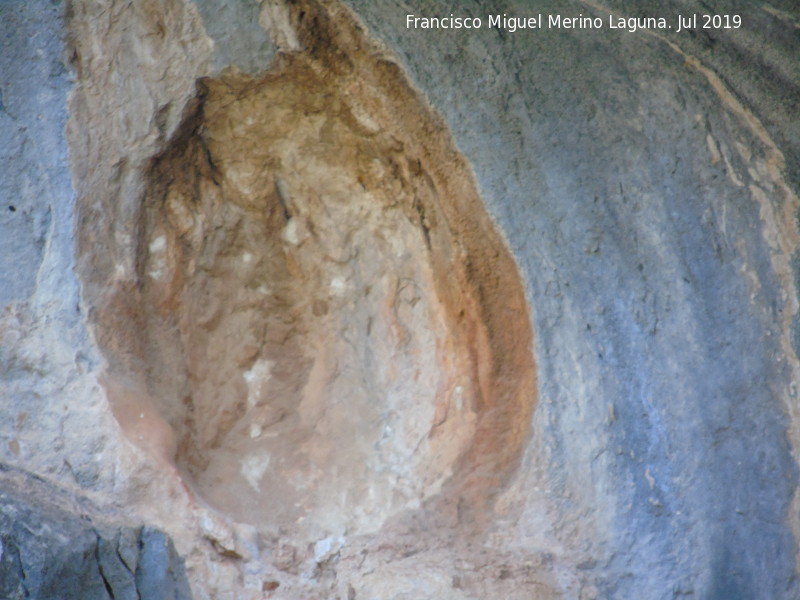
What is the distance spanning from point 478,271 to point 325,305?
49 centimetres

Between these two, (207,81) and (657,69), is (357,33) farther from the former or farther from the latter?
(657,69)

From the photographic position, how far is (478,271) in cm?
242

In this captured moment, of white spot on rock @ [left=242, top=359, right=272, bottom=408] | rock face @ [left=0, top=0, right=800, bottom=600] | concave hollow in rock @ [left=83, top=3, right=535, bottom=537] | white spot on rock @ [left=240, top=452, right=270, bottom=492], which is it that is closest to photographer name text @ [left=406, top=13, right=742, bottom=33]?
rock face @ [left=0, top=0, right=800, bottom=600]

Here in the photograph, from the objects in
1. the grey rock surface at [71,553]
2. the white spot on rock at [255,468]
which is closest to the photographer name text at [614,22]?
the white spot on rock at [255,468]

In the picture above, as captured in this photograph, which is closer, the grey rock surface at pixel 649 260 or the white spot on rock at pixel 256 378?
the grey rock surface at pixel 649 260

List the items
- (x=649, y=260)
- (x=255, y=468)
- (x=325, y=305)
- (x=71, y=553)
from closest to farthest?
(x=71, y=553) < (x=649, y=260) < (x=255, y=468) < (x=325, y=305)

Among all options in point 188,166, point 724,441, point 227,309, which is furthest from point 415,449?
point 188,166

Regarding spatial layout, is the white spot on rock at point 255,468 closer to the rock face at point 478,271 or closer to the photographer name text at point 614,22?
the rock face at point 478,271

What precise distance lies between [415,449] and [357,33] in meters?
1.13

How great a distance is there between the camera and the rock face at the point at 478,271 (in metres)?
2.28

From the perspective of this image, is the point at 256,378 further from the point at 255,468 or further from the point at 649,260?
the point at 649,260

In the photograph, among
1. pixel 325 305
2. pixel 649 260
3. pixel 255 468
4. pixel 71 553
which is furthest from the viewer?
pixel 325 305

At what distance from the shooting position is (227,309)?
8.55 feet

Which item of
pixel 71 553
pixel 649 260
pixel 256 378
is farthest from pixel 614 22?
pixel 71 553
